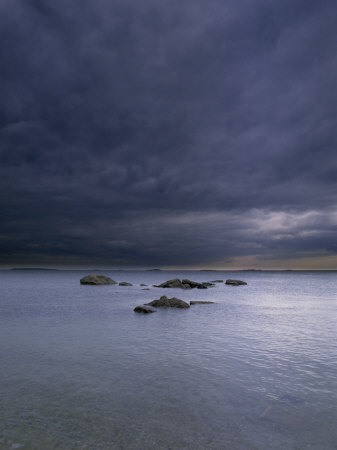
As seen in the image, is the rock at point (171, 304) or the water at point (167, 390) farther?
the rock at point (171, 304)

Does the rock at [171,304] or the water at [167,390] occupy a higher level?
the rock at [171,304]

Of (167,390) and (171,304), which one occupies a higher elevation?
(171,304)

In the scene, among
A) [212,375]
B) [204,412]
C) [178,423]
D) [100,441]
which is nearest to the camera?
[100,441]

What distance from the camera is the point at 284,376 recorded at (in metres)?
13.2

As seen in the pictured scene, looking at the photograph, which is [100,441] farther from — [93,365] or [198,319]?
[198,319]

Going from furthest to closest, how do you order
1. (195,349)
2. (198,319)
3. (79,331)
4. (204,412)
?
(198,319) → (79,331) → (195,349) → (204,412)

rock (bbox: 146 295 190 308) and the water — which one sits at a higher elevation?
rock (bbox: 146 295 190 308)

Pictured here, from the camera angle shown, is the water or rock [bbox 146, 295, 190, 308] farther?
rock [bbox 146, 295, 190, 308]

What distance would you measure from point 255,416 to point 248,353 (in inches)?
310

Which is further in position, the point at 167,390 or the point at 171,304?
the point at 171,304

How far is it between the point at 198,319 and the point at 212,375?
16.8 m

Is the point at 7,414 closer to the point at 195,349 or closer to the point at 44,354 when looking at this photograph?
the point at 44,354

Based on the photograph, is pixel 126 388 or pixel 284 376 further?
pixel 284 376

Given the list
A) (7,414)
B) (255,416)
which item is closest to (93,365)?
(7,414)
